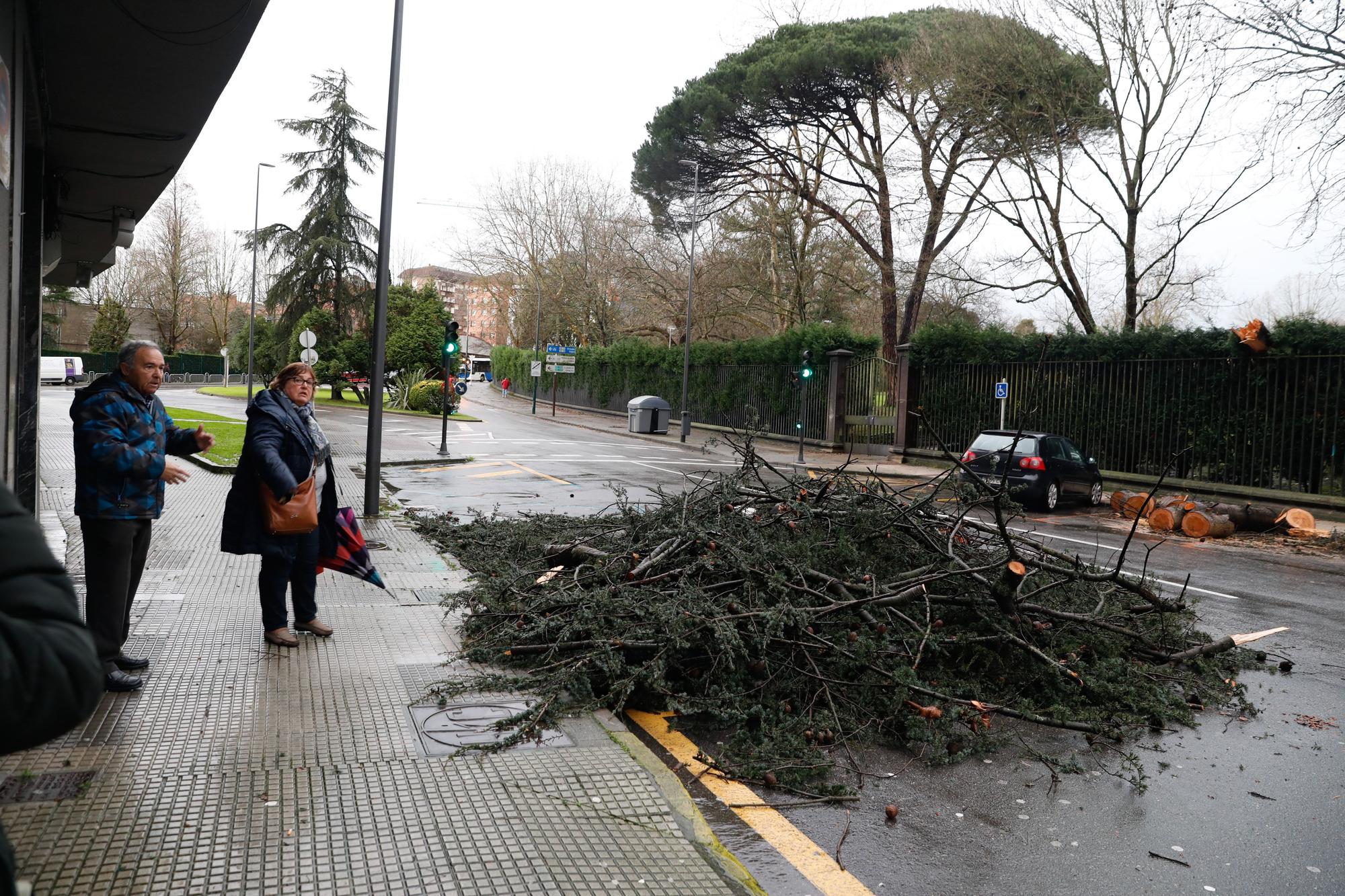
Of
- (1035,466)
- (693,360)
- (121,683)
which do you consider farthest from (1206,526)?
(693,360)

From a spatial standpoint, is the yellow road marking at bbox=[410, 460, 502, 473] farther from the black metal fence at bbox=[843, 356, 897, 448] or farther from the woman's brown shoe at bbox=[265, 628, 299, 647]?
the woman's brown shoe at bbox=[265, 628, 299, 647]

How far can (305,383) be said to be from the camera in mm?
5762

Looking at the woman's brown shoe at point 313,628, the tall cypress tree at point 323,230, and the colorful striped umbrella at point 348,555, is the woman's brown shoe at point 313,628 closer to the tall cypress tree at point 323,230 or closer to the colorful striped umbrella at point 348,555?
the colorful striped umbrella at point 348,555

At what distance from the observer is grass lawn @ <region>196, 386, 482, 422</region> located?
4019 cm

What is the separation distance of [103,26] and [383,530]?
655 centimetres

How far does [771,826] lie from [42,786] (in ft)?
8.86

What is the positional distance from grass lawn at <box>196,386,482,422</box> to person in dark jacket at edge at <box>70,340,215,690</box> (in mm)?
33888

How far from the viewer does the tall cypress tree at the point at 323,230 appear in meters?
47.6

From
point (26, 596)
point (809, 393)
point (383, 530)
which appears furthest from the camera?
point (809, 393)

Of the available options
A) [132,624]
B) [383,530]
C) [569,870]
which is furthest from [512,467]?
[569,870]

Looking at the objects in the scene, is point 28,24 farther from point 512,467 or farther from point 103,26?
point 512,467

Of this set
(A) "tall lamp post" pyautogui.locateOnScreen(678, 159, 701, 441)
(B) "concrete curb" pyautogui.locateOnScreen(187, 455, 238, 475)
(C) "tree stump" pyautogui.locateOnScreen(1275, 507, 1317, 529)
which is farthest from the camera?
(A) "tall lamp post" pyautogui.locateOnScreen(678, 159, 701, 441)

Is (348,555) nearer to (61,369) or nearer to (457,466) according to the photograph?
(457,466)

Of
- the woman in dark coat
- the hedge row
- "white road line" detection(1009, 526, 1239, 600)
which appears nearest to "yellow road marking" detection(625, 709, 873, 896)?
the woman in dark coat
